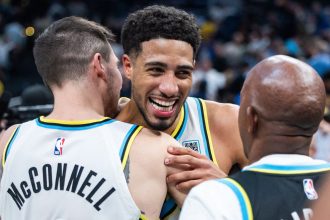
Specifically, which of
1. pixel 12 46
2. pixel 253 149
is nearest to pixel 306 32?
pixel 12 46

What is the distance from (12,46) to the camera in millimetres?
13000

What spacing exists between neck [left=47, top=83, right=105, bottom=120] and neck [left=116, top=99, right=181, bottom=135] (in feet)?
1.68

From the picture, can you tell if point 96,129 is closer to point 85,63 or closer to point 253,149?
point 85,63

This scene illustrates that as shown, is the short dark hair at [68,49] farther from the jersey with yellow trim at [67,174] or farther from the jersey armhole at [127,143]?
the jersey armhole at [127,143]

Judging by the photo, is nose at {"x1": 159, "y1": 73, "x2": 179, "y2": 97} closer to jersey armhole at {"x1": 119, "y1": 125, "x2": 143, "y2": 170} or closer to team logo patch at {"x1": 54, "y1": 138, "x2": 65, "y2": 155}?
jersey armhole at {"x1": 119, "y1": 125, "x2": 143, "y2": 170}

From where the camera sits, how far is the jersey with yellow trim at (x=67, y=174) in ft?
8.30

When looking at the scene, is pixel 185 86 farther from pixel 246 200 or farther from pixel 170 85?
pixel 246 200

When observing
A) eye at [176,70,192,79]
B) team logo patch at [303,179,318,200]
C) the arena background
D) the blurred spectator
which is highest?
eye at [176,70,192,79]

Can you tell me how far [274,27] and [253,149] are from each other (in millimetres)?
11946

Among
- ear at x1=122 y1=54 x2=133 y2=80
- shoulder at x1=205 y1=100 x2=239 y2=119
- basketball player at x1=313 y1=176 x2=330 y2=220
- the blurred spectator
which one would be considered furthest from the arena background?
basketball player at x1=313 y1=176 x2=330 y2=220

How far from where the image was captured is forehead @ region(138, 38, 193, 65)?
9.95ft

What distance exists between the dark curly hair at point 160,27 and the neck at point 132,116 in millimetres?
289

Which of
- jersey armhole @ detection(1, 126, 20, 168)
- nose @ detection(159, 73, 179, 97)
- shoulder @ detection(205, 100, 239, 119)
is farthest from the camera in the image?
shoulder @ detection(205, 100, 239, 119)

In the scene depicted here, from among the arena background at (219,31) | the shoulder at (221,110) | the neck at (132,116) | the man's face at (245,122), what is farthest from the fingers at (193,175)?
the arena background at (219,31)
